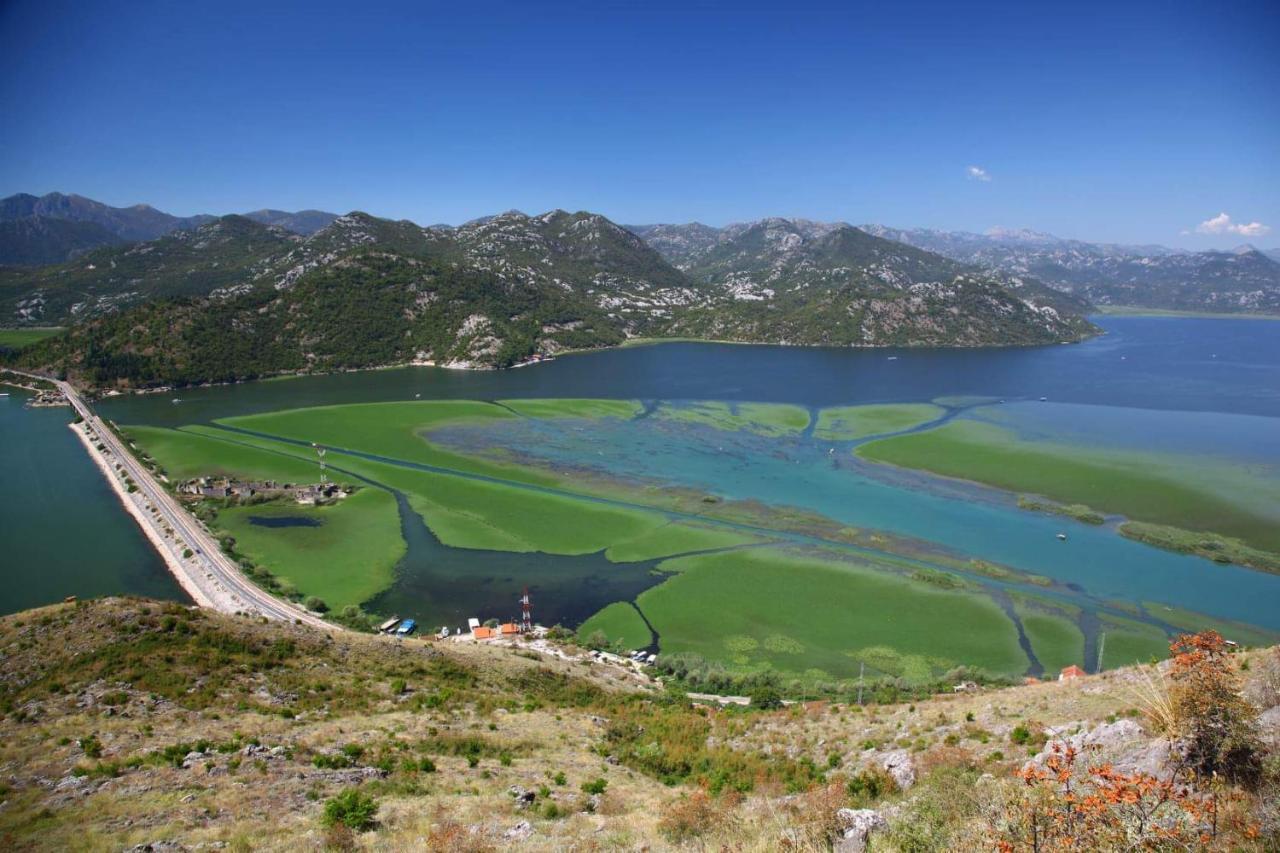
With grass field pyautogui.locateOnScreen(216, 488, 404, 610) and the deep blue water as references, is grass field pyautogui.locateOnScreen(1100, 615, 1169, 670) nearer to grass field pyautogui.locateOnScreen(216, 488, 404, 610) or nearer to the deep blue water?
grass field pyautogui.locateOnScreen(216, 488, 404, 610)

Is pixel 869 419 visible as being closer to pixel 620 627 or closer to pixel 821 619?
pixel 821 619

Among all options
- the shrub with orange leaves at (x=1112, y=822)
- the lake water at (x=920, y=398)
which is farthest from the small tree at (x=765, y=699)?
the lake water at (x=920, y=398)

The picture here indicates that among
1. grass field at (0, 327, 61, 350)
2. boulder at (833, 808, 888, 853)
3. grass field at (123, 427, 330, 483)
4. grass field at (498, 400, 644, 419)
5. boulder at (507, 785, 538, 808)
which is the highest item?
grass field at (0, 327, 61, 350)

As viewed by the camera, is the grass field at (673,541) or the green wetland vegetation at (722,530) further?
the grass field at (673,541)

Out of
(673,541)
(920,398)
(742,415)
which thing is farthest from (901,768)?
(920,398)

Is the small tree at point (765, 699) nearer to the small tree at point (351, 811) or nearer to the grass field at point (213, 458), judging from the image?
the small tree at point (351, 811)

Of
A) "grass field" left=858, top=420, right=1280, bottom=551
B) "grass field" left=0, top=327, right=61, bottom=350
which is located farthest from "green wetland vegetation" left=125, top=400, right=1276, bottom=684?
"grass field" left=0, top=327, right=61, bottom=350
